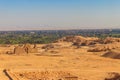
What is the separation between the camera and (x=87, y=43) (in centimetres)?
7006

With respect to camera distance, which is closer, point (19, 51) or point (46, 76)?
point (46, 76)

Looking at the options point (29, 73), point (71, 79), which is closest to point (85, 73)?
point (71, 79)

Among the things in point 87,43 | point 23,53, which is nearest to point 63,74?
Answer: point 23,53

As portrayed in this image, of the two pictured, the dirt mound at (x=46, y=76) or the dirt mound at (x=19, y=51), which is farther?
the dirt mound at (x=19, y=51)

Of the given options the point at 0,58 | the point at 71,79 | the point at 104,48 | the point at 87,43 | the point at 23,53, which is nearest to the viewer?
the point at 71,79

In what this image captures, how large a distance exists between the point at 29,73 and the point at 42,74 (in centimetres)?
127

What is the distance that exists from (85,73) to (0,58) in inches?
630

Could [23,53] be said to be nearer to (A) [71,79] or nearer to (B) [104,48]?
(B) [104,48]

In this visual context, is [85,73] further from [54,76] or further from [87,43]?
[87,43]

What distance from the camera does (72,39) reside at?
86.0 m

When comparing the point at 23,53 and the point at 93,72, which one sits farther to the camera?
the point at 23,53

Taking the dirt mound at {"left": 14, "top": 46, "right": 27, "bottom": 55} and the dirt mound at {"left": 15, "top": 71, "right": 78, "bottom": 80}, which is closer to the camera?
the dirt mound at {"left": 15, "top": 71, "right": 78, "bottom": 80}

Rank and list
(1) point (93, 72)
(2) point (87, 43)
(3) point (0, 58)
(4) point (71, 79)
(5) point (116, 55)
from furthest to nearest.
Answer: (2) point (87, 43)
(5) point (116, 55)
(3) point (0, 58)
(1) point (93, 72)
(4) point (71, 79)

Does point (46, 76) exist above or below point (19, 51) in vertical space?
above
